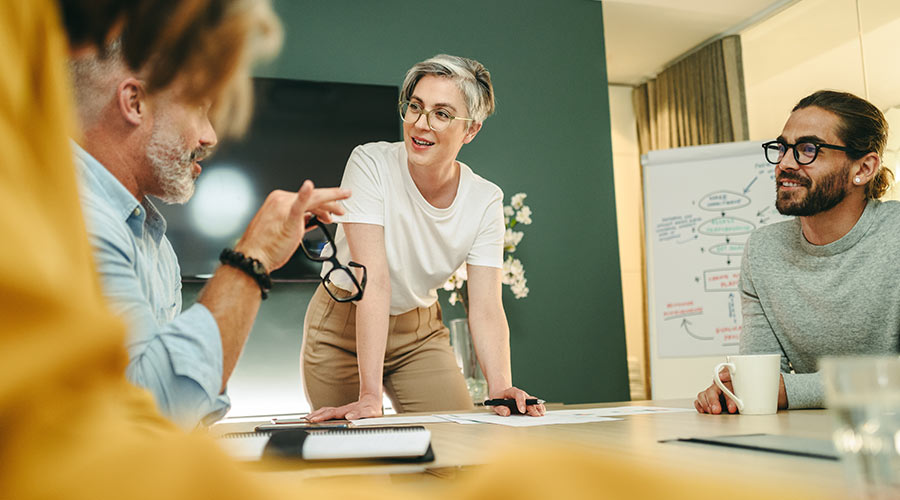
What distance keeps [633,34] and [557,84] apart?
111cm

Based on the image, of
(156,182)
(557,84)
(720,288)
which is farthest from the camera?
(557,84)

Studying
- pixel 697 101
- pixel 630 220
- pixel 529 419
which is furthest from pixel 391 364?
pixel 630 220

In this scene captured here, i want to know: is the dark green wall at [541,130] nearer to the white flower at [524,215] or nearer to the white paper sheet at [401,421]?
the white flower at [524,215]

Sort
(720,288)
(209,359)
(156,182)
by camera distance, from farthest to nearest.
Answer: (720,288) < (156,182) < (209,359)

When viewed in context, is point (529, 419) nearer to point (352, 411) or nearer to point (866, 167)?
point (352, 411)

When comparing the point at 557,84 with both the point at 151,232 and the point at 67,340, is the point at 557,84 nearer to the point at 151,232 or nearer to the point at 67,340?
the point at 151,232

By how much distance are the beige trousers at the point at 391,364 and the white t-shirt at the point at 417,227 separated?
86 mm

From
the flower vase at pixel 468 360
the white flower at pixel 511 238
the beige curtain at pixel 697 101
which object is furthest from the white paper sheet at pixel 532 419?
the beige curtain at pixel 697 101

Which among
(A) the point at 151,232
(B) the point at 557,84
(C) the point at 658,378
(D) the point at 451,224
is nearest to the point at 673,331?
(C) the point at 658,378

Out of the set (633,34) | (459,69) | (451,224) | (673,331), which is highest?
(633,34)

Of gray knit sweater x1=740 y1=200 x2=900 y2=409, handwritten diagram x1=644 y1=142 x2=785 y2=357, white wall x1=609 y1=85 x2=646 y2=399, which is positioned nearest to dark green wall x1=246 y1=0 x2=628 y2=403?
handwritten diagram x1=644 y1=142 x2=785 y2=357

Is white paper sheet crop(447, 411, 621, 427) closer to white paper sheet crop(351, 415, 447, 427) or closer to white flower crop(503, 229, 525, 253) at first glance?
white paper sheet crop(351, 415, 447, 427)

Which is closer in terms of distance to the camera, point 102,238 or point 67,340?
point 67,340

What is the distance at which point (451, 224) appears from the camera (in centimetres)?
206
